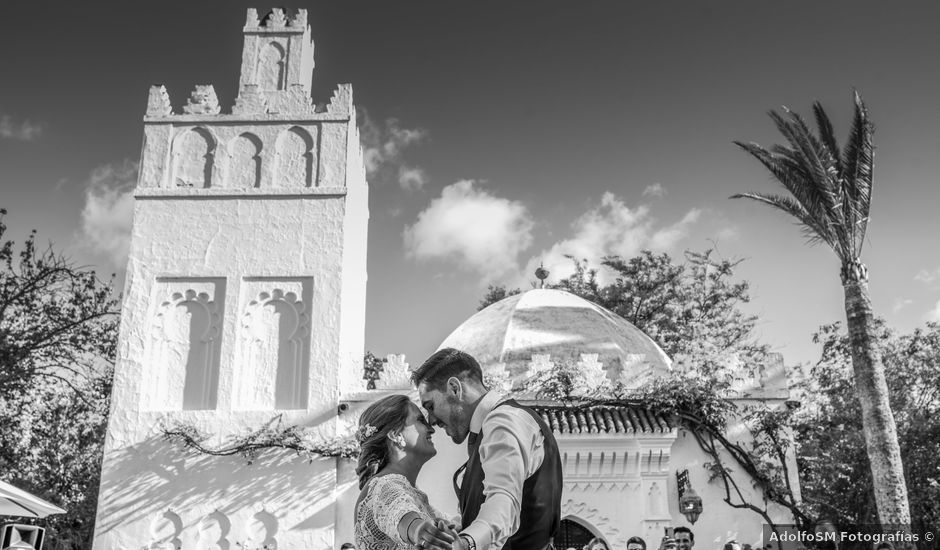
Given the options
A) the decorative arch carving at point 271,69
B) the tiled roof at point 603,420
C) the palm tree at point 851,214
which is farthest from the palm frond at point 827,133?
the decorative arch carving at point 271,69

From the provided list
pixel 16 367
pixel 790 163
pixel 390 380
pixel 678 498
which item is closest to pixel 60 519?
pixel 16 367

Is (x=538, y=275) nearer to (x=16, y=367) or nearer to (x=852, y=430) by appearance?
(x=852, y=430)

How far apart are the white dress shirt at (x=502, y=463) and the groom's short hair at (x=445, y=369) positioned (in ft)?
0.45

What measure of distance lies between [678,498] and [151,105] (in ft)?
39.2

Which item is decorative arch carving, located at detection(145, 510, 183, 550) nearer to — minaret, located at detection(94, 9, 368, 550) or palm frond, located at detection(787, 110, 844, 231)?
minaret, located at detection(94, 9, 368, 550)

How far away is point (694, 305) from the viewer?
2495 cm

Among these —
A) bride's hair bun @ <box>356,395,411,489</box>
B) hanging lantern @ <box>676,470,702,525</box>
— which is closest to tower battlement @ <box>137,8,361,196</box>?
hanging lantern @ <box>676,470,702,525</box>

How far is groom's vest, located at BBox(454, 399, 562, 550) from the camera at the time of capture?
9.29 ft

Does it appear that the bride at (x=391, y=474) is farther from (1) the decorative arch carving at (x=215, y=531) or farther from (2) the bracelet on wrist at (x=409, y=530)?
(1) the decorative arch carving at (x=215, y=531)

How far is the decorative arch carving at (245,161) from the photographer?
48.0 ft

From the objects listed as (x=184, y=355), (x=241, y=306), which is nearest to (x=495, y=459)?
(x=241, y=306)

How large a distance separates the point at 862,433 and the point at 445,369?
20828 millimetres

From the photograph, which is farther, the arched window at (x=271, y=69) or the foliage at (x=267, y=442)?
the arched window at (x=271, y=69)

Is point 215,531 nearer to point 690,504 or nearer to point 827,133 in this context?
point 690,504
